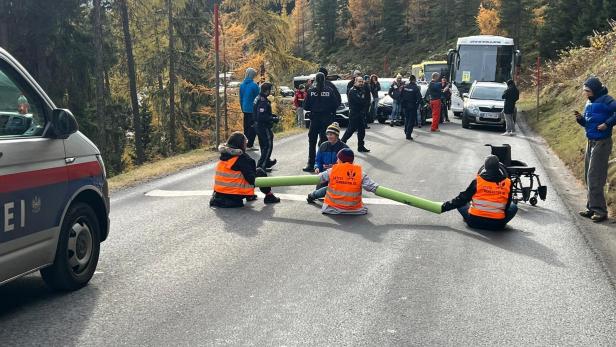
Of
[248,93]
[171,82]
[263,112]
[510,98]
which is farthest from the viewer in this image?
[171,82]

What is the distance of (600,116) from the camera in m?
9.50

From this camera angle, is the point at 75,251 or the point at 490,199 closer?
the point at 75,251

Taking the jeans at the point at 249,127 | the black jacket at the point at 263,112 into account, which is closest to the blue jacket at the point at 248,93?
the jeans at the point at 249,127

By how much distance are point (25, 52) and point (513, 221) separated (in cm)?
2362

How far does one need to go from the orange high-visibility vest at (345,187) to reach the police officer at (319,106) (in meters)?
4.03

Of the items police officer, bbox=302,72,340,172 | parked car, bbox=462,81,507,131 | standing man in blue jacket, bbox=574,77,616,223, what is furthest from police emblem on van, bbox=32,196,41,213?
parked car, bbox=462,81,507,131

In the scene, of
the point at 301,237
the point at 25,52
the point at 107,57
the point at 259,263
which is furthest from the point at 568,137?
the point at 107,57

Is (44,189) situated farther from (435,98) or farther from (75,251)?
(435,98)

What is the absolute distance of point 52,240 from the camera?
18.1 ft

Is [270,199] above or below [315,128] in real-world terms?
below

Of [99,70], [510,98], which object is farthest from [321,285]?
[99,70]

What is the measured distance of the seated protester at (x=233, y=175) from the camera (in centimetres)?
1002

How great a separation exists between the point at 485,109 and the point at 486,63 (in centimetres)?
711

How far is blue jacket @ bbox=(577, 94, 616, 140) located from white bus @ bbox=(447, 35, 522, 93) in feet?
71.7
